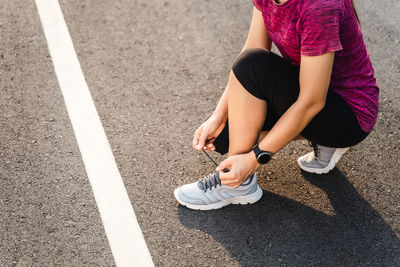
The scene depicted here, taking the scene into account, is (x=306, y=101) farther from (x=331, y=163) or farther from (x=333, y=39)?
(x=331, y=163)

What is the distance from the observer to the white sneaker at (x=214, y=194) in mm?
2621

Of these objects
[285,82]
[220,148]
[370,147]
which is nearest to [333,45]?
[285,82]

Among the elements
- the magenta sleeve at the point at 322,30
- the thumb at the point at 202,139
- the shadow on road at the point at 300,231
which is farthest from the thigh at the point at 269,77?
the shadow on road at the point at 300,231

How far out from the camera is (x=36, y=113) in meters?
3.14

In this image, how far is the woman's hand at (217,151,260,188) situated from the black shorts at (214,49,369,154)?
0.27m

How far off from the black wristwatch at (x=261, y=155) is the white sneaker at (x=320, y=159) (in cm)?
52

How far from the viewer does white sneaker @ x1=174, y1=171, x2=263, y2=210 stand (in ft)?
8.60

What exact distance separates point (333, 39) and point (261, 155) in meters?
0.63

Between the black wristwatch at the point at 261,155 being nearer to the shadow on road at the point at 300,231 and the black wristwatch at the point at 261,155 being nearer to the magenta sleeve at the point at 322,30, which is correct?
the shadow on road at the point at 300,231

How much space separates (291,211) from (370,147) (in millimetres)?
758

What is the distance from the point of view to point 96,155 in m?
2.90

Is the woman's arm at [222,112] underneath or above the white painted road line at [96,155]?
above

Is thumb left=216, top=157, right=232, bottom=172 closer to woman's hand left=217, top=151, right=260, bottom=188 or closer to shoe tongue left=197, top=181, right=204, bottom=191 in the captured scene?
woman's hand left=217, top=151, right=260, bottom=188

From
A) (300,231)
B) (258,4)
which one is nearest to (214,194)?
(300,231)
